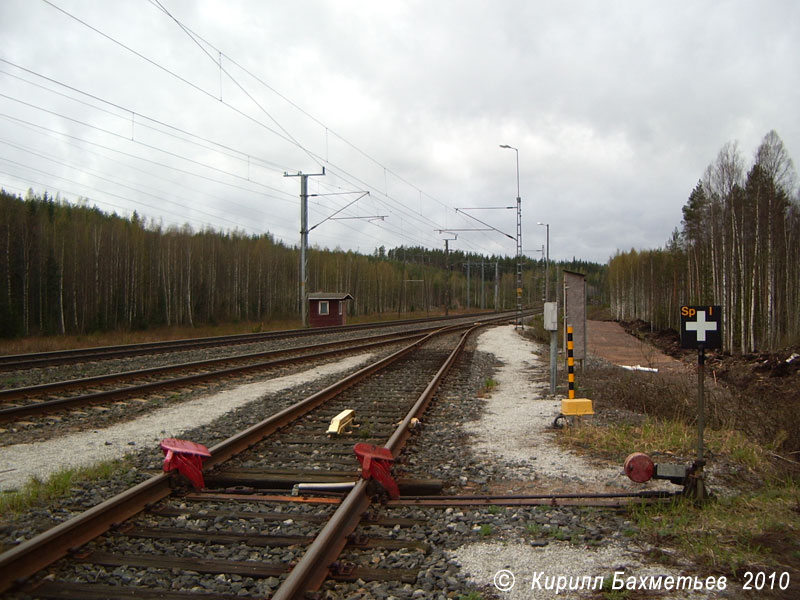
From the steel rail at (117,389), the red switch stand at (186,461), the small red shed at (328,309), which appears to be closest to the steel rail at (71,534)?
the red switch stand at (186,461)

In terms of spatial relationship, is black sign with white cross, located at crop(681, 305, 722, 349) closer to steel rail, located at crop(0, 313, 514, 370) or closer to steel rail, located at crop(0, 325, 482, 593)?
steel rail, located at crop(0, 325, 482, 593)

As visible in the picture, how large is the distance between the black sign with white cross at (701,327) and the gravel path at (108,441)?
235 inches

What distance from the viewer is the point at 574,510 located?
470 cm

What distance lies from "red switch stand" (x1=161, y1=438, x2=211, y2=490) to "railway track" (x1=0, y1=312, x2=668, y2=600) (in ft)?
0.37

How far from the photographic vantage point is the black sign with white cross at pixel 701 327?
5.06 metres

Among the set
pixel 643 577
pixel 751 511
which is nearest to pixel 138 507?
pixel 643 577

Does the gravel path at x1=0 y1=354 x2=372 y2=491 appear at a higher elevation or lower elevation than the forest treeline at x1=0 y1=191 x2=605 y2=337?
lower

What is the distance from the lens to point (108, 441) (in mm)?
7379

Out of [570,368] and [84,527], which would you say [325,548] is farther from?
[570,368]

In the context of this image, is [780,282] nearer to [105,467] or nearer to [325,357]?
[325,357]

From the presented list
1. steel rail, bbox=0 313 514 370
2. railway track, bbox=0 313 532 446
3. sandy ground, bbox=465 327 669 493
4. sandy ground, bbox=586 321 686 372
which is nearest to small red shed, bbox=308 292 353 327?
steel rail, bbox=0 313 514 370

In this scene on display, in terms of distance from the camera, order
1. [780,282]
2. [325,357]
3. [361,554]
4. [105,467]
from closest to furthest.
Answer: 1. [361,554]
2. [105,467]
3. [325,357]
4. [780,282]

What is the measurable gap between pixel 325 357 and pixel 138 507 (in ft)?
44.2

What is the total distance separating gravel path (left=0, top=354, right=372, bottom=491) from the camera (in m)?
6.20
